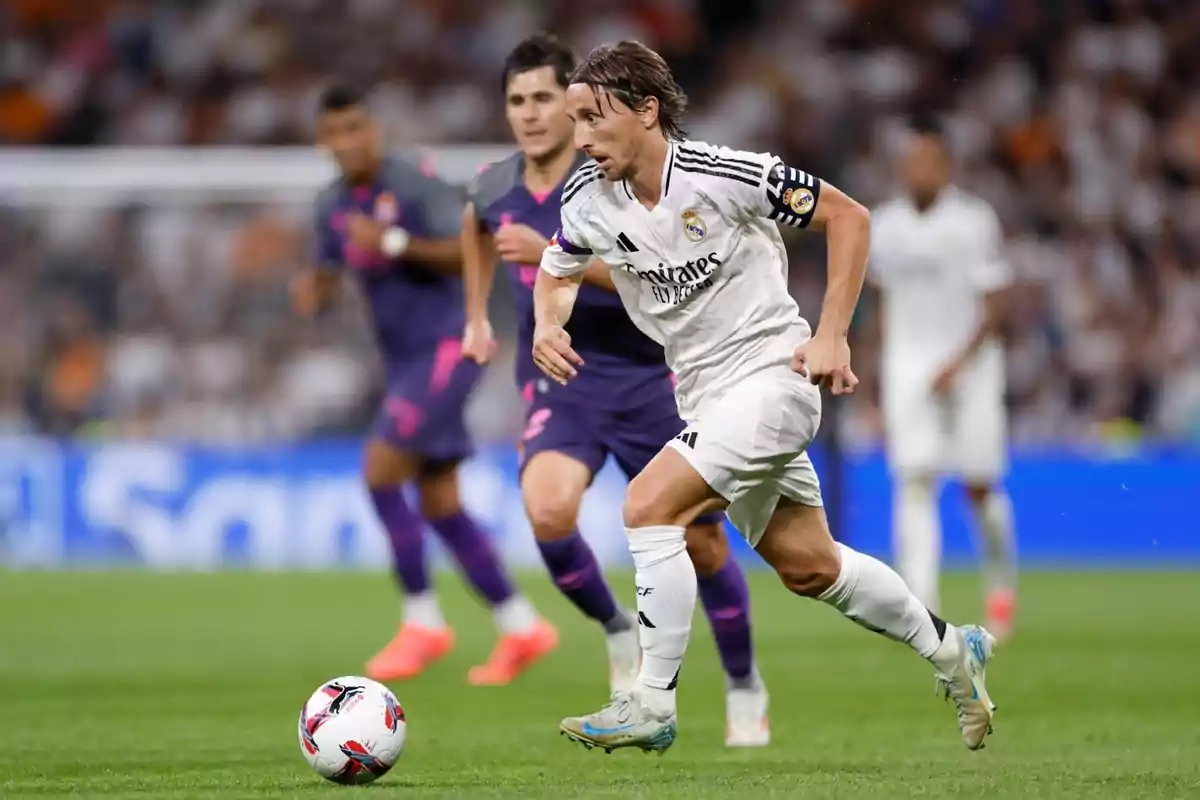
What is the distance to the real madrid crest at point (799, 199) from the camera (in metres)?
5.41

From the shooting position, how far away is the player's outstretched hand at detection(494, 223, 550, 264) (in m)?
6.96

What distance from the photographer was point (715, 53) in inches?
806

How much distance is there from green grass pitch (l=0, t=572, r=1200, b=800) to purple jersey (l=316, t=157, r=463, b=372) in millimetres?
1552

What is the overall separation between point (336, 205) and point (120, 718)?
9.42ft

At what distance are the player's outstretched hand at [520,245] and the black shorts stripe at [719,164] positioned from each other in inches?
59.7

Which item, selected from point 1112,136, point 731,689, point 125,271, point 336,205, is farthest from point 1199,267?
point 731,689

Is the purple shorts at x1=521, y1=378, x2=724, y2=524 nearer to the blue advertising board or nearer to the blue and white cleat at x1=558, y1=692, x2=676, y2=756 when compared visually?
the blue and white cleat at x1=558, y1=692, x2=676, y2=756

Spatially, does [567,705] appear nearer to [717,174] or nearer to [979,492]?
[717,174]

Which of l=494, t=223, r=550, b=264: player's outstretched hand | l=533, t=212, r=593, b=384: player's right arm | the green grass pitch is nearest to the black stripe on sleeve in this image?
l=533, t=212, r=593, b=384: player's right arm

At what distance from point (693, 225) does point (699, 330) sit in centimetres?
32

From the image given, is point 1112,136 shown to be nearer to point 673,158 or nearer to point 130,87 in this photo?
point 130,87

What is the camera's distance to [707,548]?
6637 millimetres

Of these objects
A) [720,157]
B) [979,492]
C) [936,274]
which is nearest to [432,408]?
[936,274]

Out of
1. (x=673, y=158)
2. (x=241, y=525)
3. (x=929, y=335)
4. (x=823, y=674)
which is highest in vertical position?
(x=673, y=158)
